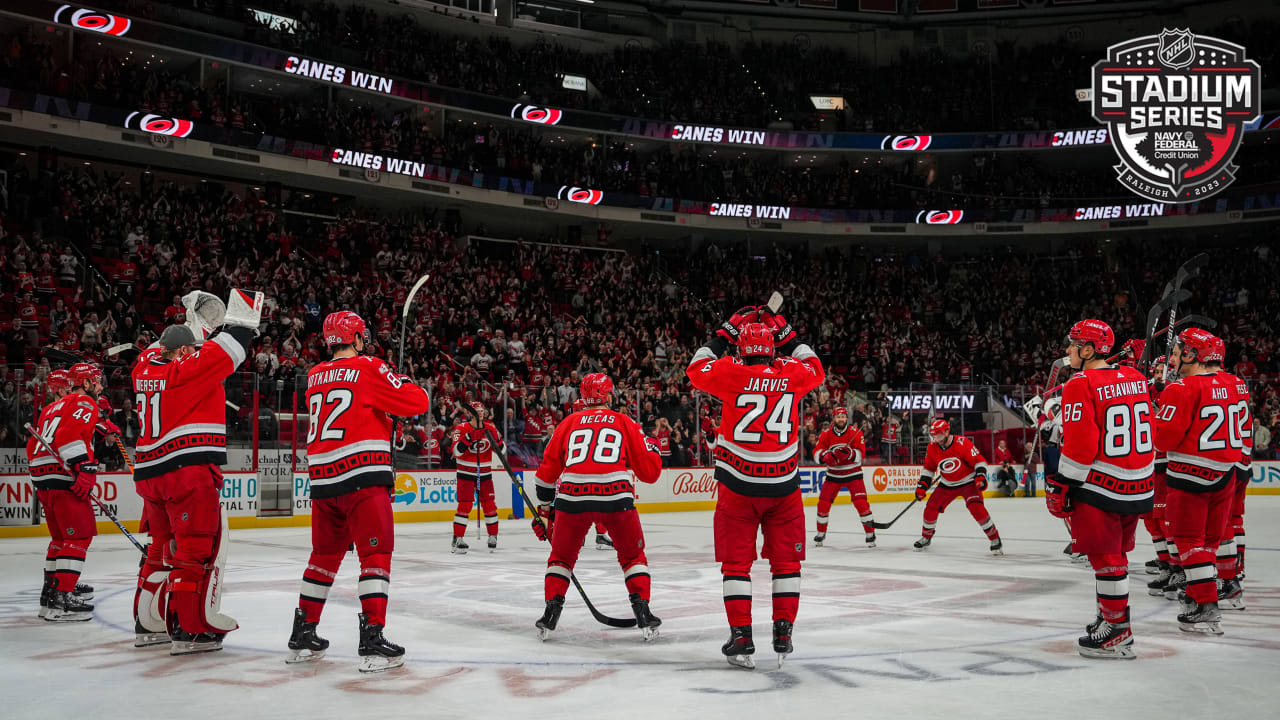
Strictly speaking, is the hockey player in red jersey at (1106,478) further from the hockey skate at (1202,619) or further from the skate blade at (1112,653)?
the hockey skate at (1202,619)

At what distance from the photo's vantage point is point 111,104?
24.5m

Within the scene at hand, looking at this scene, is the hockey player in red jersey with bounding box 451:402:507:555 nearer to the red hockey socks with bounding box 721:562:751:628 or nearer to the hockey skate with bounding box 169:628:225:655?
the hockey skate with bounding box 169:628:225:655

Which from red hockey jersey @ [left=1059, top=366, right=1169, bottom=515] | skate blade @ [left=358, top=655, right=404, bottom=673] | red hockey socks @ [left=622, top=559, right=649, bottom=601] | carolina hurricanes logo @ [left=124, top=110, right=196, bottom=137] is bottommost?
skate blade @ [left=358, top=655, right=404, bottom=673]

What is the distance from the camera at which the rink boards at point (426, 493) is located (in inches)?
637

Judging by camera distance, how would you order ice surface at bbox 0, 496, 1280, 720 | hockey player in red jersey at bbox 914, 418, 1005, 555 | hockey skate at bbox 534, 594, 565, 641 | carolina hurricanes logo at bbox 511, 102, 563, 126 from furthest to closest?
carolina hurricanes logo at bbox 511, 102, 563, 126 → hockey player in red jersey at bbox 914, 418, 1005, 555 → hockey skate at bbox 534, 594, 565, 641 → ice surface at bbox 0, 496, 1280, 720

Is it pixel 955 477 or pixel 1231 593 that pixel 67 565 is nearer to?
pixel 1231 593

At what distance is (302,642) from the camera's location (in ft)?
20.8

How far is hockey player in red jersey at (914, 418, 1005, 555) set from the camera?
522 inches

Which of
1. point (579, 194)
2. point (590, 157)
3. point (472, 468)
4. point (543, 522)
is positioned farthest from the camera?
point (590, 157)

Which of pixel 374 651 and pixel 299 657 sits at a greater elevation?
pixel 374 651

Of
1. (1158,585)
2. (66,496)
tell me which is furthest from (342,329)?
(1158,585)

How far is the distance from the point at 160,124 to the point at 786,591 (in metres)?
23.2

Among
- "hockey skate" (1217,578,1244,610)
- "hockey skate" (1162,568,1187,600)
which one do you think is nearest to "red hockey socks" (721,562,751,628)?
"hockey skate" (1217,578,1244,610)

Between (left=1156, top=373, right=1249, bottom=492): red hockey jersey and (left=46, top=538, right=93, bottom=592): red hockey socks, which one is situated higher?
(left=1156, top=373, right=1249, bottom=492): red hockey jersey
